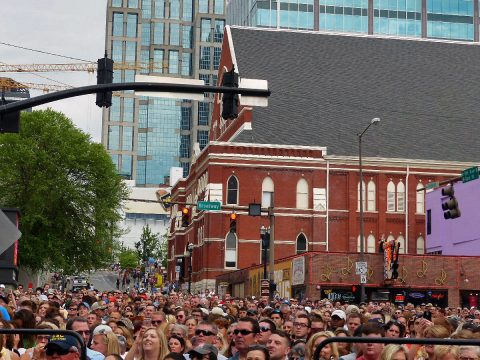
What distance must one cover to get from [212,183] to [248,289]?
1050 centimetres

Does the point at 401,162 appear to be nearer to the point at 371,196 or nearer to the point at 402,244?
the point at 371,196

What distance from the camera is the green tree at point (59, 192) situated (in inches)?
2603

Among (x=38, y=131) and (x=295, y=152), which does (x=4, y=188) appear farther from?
(x=295, y=152)

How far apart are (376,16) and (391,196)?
158 ft

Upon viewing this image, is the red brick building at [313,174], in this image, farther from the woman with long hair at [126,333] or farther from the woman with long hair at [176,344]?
the woman with long hair at [176,344]

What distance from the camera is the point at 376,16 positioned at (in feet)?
389

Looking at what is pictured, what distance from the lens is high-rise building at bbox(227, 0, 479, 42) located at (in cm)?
11544

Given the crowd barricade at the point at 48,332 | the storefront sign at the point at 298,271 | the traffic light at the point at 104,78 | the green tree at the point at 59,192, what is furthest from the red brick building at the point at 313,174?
the crowd barricade at the point at 48,332

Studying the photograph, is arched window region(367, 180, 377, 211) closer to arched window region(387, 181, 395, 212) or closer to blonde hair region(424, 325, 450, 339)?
arched window region(387, 181, 395, 212)

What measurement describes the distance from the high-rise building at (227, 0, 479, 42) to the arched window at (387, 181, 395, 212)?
43.9m

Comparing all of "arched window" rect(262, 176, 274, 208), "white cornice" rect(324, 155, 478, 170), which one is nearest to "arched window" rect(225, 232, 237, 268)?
"arched window" rect(262, 176, 274, 208)

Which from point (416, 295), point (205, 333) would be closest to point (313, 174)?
point (416, 295)

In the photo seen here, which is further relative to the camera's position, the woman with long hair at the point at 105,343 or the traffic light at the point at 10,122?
the traffic light at the point at 10,122

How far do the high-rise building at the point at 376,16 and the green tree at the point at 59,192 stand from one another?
50.0m
